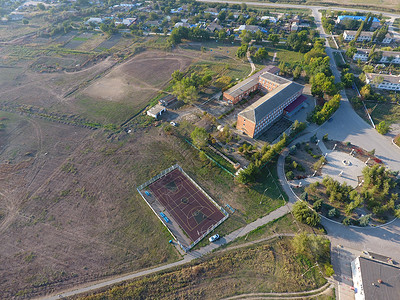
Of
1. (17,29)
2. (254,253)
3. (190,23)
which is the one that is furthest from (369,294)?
(17,29)

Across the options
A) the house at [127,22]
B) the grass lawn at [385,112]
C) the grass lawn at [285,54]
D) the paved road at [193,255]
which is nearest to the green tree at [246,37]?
the grass lawn at [285,54]

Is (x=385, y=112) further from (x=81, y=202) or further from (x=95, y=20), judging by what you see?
(x=95, y=20)

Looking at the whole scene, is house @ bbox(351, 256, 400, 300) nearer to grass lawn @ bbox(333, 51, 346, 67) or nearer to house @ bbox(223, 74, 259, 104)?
house @ bbox(223, 74, 259, 104)

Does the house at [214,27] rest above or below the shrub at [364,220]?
above

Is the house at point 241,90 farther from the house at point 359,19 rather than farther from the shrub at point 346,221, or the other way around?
the house at point 359,19

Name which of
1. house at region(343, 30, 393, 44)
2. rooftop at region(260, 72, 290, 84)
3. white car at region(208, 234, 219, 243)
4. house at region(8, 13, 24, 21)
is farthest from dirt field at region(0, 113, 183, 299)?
house at region(8, 13, 24, 21)

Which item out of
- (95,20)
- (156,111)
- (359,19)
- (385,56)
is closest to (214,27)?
(95,20)

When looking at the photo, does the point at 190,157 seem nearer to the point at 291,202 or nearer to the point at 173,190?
the point at 173,190
